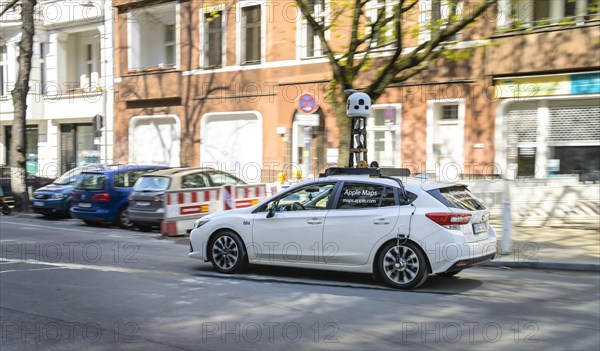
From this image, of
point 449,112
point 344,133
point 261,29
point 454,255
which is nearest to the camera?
point 454,255

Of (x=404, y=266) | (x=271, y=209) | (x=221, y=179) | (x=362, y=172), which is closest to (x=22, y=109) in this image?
(x=221, y=179)

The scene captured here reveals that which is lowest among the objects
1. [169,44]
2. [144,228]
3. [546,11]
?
[144,228]

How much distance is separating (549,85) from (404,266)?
10.2 m

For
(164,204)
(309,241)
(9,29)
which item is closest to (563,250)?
(309,241)

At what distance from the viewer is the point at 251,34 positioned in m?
22.7

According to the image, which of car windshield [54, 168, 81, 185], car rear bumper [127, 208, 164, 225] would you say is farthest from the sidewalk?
car windshield [54, 168, 81, 185]

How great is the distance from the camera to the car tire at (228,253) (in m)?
9.23

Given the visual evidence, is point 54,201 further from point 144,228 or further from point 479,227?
point 479,227

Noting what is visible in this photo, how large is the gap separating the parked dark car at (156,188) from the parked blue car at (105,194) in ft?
2.02

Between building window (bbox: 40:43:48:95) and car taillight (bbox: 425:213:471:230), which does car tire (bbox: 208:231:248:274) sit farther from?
building window (bbox: 40:43:48:95)

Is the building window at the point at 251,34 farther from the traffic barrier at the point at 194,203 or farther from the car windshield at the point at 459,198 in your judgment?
the car windshield at the point at 459,198

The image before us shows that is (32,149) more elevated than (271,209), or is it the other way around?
(32,149)

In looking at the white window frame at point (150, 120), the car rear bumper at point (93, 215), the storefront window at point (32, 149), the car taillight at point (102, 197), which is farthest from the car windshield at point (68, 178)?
the storefront window at point (32, 149)

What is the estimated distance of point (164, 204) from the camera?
45.5 ft
